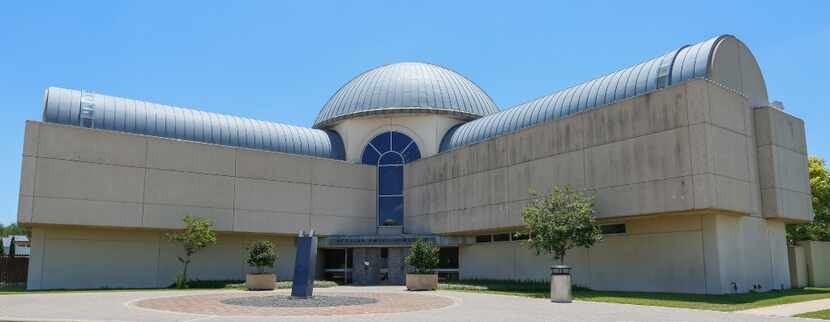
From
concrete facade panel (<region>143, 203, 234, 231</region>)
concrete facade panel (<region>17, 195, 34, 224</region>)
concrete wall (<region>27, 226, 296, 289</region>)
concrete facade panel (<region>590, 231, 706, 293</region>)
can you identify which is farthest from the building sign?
concrete facade panel (<region>17, 195, 34, 224</region>)

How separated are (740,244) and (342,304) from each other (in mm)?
17553

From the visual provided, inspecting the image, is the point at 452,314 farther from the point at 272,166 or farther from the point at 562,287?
the point at 272,166

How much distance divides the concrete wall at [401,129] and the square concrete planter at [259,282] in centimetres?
1335

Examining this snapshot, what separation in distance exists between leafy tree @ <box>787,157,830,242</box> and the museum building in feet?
54.0

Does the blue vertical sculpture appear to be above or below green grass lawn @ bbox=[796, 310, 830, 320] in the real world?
above

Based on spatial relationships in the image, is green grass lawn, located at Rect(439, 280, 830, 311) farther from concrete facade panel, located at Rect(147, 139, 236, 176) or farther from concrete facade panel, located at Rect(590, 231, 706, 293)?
concrete facade panel, located at Rect(147, 139, 236, 176)

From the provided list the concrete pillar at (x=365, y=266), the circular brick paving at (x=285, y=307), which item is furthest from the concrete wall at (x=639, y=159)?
the circular brick paving at (x=285, y=307)

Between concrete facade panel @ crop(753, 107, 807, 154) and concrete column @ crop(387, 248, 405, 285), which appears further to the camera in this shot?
concrete column @ crop(387, 248, 405, 285)

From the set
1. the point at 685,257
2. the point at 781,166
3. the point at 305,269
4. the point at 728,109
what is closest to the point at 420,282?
the point at 305,269

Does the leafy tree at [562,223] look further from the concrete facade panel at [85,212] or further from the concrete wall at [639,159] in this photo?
the concrete facade panel at [85,212]

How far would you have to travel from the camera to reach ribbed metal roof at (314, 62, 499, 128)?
44531 millimetres

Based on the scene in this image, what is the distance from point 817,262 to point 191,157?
34.3 metres

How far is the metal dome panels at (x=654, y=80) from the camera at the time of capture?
28789 mm

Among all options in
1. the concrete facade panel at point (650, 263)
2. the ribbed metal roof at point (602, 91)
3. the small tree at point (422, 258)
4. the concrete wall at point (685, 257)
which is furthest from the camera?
the small tree at point (422, 258)
